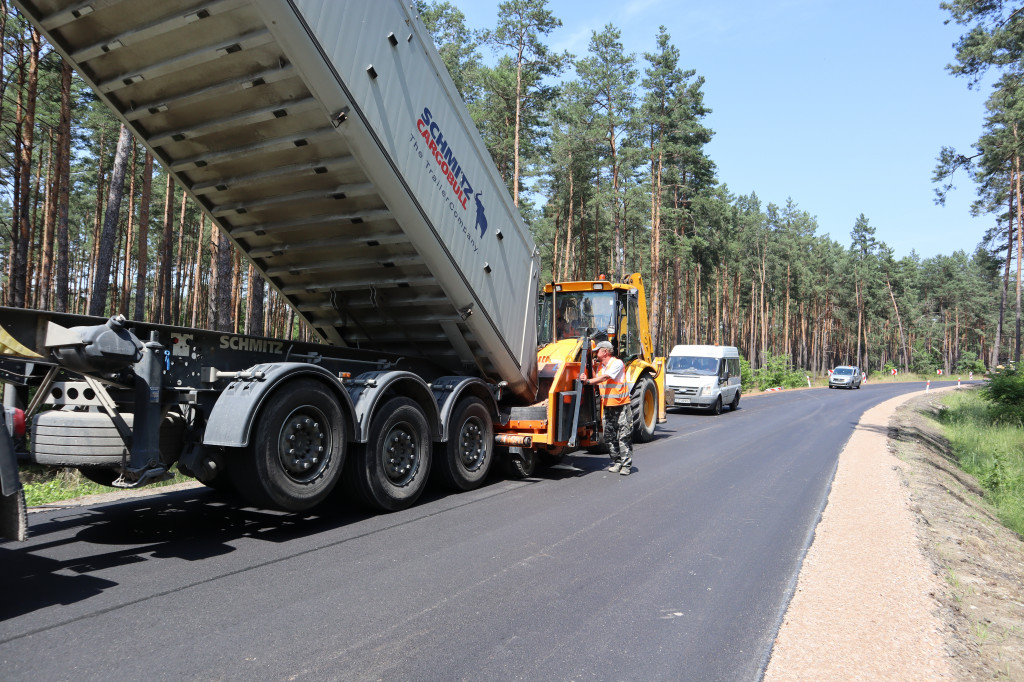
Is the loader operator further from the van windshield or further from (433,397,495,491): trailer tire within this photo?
the van windshield

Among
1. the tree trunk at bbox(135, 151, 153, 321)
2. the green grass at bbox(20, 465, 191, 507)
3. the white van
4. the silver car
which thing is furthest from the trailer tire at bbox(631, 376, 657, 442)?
the silver car

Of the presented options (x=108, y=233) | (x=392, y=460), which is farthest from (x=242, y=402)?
(x=108, y=233)

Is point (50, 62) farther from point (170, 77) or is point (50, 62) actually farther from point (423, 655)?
point (423, 655)

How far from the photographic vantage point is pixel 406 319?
7.23 metres

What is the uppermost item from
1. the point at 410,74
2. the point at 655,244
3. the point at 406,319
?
the point at 655,244

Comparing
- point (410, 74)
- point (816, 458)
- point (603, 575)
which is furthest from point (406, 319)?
point (816, 458)

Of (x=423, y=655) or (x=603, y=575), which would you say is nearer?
(x=423, y=655)

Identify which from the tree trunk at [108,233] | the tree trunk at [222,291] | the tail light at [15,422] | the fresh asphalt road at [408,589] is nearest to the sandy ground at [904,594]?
the fresh asphalt road at [408,589]

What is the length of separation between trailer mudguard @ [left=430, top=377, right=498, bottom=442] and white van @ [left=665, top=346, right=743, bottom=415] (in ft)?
41.3

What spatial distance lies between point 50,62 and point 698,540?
64.1 feet

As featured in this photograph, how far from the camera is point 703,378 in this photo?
1986 centimetres

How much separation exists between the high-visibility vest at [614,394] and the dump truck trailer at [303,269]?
75.2 inches

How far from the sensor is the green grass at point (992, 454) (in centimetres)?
920

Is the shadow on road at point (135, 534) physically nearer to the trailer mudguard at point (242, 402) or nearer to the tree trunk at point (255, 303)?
the trailer mudguard at point (242, 402)
